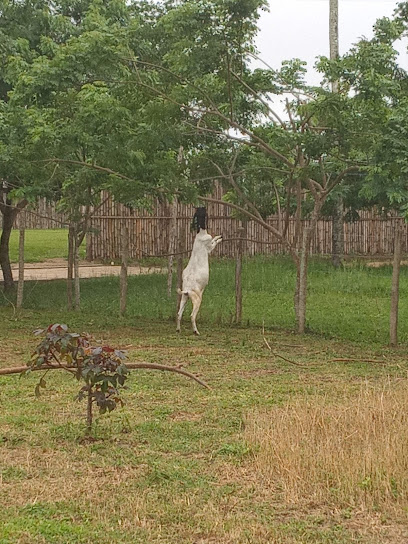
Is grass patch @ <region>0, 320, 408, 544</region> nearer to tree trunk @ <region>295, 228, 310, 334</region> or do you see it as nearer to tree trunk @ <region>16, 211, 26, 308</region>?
tree trunk @ <region>295, 228, 310, 334</region>

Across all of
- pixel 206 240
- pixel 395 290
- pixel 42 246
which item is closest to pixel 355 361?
pixel 395 290

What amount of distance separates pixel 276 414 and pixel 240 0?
6.11m

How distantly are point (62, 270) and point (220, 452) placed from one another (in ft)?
67.4

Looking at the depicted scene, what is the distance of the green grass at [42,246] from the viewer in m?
30.6

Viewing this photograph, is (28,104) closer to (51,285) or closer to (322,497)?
(51,285)

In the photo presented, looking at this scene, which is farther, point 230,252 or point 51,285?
point 230,252

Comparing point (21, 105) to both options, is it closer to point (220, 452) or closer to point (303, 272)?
point (303, 272)

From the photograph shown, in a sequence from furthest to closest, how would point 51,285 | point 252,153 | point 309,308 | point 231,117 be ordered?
1. point 51,285
2. point 309,308
3. point 252,153
4. point 231,117

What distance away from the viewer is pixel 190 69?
1275 centimetres

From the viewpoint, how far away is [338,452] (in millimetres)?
6473

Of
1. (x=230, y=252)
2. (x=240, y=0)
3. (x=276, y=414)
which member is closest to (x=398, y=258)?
(x=240, y=0)

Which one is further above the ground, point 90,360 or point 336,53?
point 336,53

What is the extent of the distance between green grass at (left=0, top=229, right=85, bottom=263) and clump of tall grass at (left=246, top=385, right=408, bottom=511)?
2265 centimetres

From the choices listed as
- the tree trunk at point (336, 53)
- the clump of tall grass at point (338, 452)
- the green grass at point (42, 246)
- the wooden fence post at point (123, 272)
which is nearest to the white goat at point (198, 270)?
the wooden fence post at point (123, 272)
